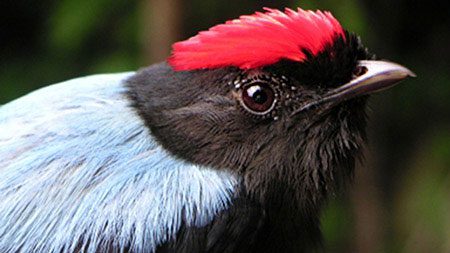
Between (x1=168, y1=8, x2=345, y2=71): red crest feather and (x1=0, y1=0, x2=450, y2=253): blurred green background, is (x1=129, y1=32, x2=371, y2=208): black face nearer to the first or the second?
(x1=168, y1=8, x2=345, y2=71): red crest feather

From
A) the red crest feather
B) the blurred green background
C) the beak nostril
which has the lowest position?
the blurred green background

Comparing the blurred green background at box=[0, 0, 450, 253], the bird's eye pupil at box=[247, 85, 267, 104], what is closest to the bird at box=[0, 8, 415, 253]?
the bird's eye pupil at box=[247, 85, 267, 104]

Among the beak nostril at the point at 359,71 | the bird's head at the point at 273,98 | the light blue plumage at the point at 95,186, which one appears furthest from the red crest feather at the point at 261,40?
the light blue plumage at the point at 95,186

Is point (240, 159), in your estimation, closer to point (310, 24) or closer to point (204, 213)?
point (204, 213)

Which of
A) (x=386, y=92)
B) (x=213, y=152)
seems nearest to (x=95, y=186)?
(x=213, y=152)

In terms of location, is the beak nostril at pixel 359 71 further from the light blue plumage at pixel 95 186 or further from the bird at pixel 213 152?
the light blue plumage at pixel 95 186

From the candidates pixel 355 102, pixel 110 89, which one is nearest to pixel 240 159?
pixel 355 102
